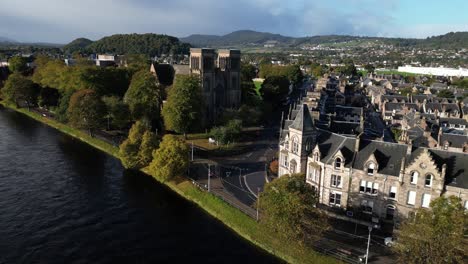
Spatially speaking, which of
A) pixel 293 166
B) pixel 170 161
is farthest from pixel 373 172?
pixel 170 161

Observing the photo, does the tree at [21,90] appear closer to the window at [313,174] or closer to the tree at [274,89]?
the tree at [274,89]

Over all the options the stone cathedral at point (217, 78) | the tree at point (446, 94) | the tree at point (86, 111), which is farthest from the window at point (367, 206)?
the tree at point (446, 94)

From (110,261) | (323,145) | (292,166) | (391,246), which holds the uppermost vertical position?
(323,145)

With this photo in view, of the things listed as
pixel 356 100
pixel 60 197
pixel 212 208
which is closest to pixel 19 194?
pixel 60 197

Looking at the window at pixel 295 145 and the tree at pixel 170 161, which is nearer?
the window at pixel 295 145

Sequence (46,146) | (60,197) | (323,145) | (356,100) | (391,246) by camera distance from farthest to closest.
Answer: (356,100), (46,146), (60,197), (323,145), (391,246)

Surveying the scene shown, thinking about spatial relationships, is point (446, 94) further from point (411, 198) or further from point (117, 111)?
point (117, 111)

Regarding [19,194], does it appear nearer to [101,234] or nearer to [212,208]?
[101,234]
